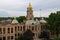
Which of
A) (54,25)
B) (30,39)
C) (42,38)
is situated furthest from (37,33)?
(30,39)

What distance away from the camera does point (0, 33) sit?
73.9m

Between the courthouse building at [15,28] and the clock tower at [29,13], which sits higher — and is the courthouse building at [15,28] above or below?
below

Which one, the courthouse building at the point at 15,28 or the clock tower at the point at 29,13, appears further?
the clock tower at the point at 29,13

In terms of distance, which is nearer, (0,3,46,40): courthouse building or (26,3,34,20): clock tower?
(0,3,46,40): courthouse building

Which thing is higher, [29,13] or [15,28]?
[29,13]

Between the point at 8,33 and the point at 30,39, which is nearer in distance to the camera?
the point at 30,39

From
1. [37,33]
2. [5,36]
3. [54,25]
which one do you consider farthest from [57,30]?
[5,36]

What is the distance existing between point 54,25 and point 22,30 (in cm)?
1093

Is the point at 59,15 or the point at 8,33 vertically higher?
the point at 59,15

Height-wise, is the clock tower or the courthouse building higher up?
the clock tower

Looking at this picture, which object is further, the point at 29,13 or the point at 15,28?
the point at 29,13

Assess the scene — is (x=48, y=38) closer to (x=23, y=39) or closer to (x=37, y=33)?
(x=37, y=33)

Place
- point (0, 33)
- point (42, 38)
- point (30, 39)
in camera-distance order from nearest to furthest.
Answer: point (30, 39) → point (0, 33) → point (42, 38)

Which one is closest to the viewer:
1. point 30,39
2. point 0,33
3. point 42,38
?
point 30,39
